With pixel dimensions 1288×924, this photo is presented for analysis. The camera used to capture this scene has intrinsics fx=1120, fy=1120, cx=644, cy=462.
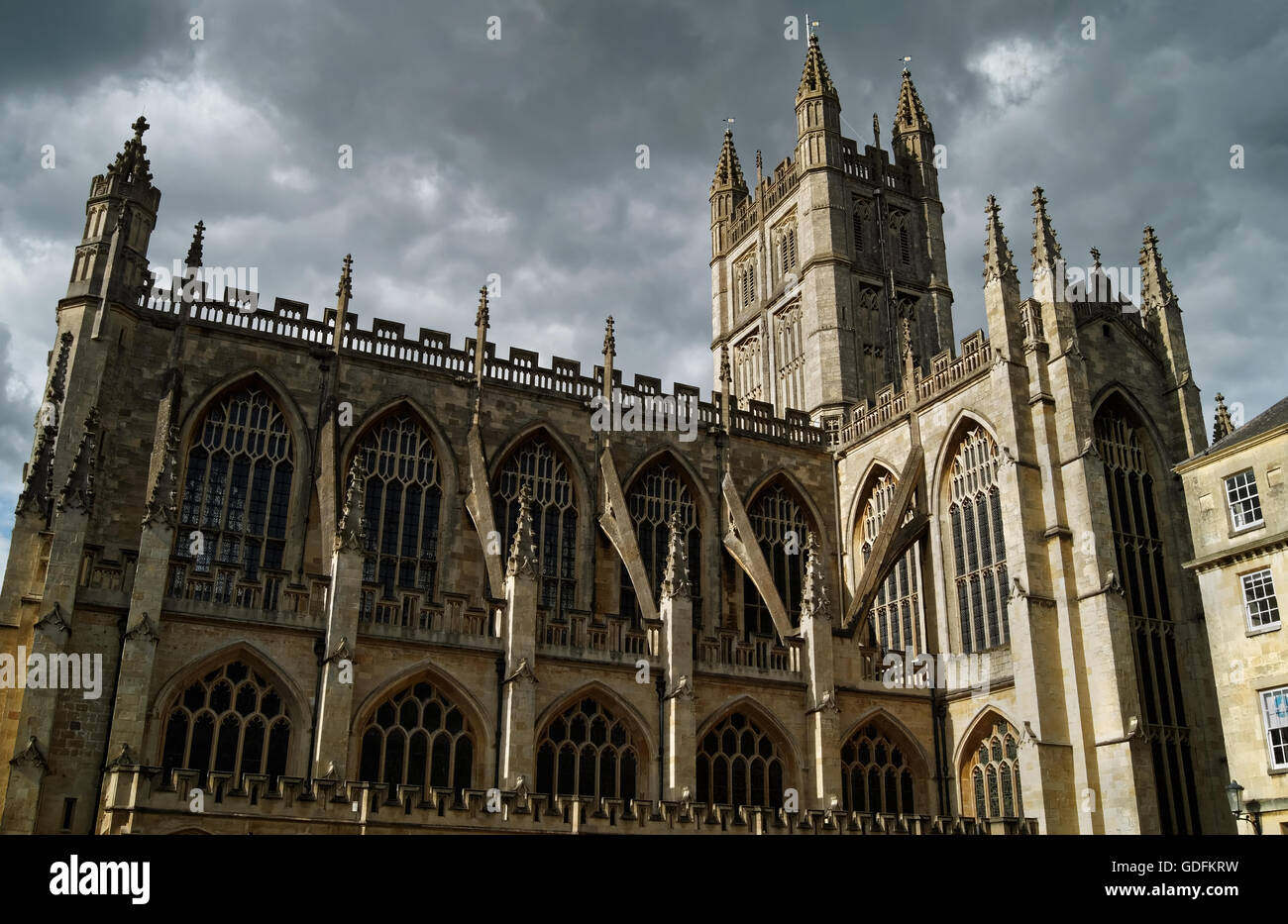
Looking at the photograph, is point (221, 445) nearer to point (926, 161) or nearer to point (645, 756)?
point (645, 756)

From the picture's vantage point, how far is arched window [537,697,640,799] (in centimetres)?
2362

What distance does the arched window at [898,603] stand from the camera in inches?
1174

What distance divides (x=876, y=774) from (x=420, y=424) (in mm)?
14413

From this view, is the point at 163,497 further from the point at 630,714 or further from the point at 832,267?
the point at 832,267

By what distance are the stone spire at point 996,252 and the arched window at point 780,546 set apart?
8.75 m

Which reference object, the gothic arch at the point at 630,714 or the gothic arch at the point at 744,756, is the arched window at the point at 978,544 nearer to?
the gothic arch at the point at 744,756

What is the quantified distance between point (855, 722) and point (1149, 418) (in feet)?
36.1

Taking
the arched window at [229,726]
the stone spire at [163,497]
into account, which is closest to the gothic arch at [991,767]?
the arched window at [229,726]

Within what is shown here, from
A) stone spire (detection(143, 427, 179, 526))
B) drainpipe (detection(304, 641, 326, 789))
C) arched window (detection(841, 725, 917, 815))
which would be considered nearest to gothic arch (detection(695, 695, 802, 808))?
arched window (detection(841, 725, 917, 815))

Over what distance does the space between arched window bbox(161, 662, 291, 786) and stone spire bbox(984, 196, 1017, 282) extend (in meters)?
20.0

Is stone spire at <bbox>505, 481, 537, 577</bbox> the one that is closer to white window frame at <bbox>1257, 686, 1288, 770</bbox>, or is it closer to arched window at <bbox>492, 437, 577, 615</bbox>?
arched window at <bbox>492, 437, 577, 615</bbox>
